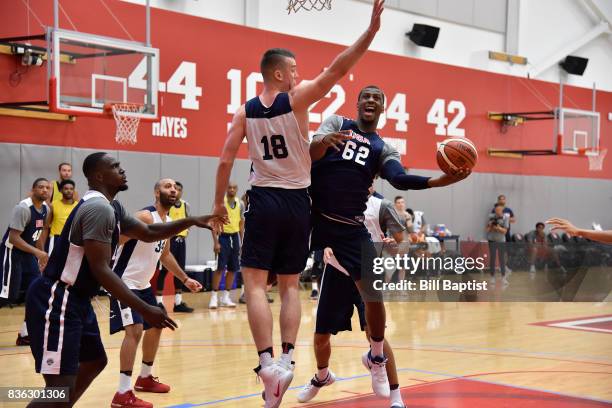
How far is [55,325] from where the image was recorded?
4441 millimetres

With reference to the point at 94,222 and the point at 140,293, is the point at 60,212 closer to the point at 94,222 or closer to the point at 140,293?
the point at 140,293

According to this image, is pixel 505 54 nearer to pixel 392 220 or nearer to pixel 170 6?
pixel 170 6

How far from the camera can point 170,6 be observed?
15273 mm

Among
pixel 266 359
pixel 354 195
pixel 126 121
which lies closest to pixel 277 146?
pixel 354 195

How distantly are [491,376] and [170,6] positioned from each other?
1035 cm

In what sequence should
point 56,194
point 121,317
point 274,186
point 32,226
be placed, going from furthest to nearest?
point 56,194 < point 32,226 < point 121,317 < point 274,186

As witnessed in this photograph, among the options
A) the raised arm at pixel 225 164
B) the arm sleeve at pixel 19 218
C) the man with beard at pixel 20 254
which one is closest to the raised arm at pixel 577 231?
the raised arm at pixel 225 164

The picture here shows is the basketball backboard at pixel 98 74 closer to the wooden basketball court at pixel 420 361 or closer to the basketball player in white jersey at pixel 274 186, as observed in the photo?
the wooden basketball court at pixel 420 361

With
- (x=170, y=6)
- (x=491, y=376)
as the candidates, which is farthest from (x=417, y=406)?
(x=170, y=6)

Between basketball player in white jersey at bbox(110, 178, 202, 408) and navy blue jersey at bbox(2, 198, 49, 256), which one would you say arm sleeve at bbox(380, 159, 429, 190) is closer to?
basketball player in white jersey at bbox(110, 178, 202, 408)

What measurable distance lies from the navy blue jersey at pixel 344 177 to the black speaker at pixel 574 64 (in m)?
19.6

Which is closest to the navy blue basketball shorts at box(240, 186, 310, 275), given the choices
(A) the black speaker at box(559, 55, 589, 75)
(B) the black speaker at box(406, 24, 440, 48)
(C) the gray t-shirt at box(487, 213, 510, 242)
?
(C) the gray t-shirt at box(487, 213, 510, 242)

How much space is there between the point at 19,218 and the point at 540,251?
13.9m

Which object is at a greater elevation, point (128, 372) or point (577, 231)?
point (577, 231)
